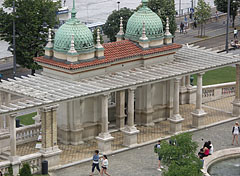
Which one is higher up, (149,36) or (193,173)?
(149,36)

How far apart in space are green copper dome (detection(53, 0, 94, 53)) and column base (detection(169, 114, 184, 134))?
351 inches

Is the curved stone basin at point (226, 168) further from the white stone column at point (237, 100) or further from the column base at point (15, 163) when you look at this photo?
the column base at point (15, 163)

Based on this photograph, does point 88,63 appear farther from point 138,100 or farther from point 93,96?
point 138,100

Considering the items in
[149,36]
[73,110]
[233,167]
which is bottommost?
[233,167]

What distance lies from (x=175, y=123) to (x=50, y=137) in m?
11.9

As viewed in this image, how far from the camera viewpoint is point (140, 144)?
60.9m

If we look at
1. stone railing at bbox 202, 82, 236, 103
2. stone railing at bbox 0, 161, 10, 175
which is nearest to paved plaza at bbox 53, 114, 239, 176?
stone railing at bbox 0, 161, 10, 175

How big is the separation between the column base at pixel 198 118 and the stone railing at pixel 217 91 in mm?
7550

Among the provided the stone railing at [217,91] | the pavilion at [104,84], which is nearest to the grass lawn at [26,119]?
the pavilion at [104,84]

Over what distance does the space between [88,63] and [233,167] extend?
12885 millimetres

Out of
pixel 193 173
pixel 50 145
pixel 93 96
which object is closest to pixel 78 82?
pixel 93 96

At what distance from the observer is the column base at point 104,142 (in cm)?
5838

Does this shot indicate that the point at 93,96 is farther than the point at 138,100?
No

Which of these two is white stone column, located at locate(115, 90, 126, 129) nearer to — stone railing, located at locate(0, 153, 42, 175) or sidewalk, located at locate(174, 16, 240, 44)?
stone railing, located at locate(0, 153, 42, 175)
